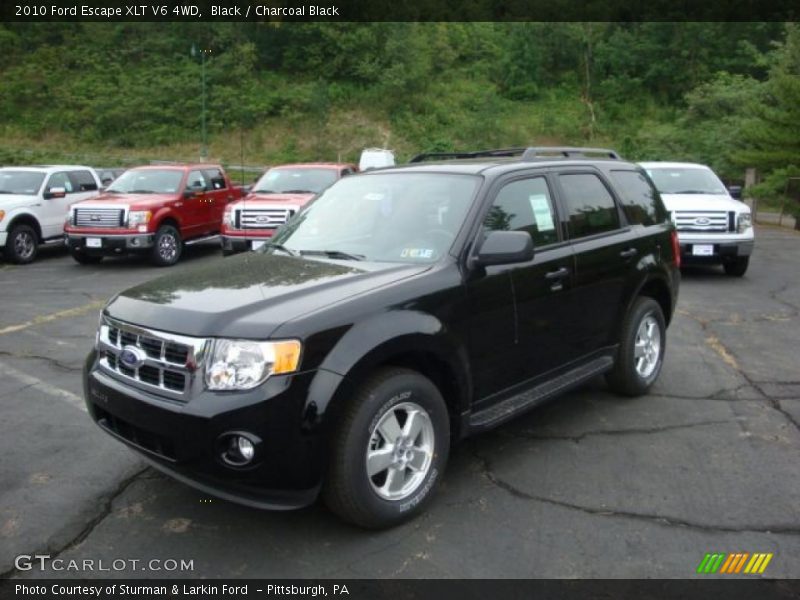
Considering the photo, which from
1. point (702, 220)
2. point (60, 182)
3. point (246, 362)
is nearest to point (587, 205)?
point (246, 362)

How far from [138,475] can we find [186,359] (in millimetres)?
1331

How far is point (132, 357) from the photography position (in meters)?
3.41

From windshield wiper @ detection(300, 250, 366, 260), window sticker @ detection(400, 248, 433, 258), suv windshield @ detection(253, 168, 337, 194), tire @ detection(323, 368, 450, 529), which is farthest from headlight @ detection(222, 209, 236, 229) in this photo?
tire @ detection(323, 368, 450, 529)

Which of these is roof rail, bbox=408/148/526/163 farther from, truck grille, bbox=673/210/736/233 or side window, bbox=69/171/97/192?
side window, bbox=69/171/97/192

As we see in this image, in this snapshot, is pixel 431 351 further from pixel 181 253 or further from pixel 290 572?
pixel 181 253

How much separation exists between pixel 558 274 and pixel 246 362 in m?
2.15

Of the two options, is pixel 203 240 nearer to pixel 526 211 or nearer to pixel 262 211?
pixel 262 211

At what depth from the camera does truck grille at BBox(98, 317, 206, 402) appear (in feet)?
10.4

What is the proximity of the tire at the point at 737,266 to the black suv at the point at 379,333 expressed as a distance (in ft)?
22.4

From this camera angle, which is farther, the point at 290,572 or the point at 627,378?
the point at 627,378

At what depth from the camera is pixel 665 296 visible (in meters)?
5.70

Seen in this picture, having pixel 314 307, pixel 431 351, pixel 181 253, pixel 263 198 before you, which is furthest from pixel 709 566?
pixel 181 253

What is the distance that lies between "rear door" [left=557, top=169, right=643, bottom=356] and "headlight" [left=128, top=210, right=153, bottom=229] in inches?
370

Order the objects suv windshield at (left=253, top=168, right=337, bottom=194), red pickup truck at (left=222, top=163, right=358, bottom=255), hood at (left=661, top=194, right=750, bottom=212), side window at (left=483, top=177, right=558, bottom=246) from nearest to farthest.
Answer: side window at (left=483, top=177, right=558, bottom=246), hood at (left=661, top=194, right=750, bottom=212), red pickup truck at (left=222, top=163, right=358, bottom=255), suv windshield at (left=253, top=168, right=337, bottom=194)
